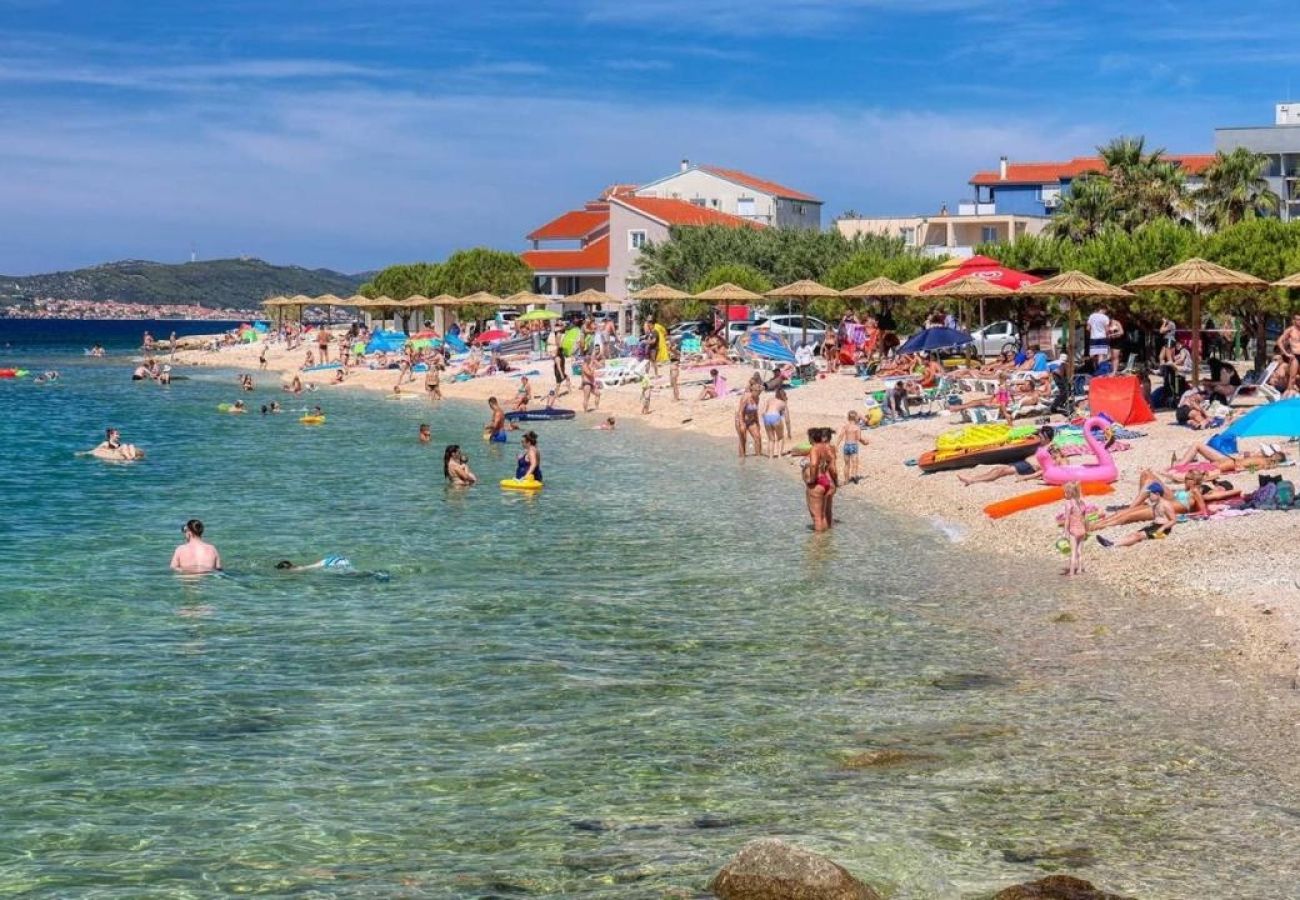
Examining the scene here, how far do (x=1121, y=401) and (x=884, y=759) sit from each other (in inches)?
666

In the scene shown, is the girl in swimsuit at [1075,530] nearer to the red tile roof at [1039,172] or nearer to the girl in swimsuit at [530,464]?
the girl in swimsuit at [530,464]

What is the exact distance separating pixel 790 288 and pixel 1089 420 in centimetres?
2057

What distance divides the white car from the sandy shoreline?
11.1 metres

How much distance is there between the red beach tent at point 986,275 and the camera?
3334cm

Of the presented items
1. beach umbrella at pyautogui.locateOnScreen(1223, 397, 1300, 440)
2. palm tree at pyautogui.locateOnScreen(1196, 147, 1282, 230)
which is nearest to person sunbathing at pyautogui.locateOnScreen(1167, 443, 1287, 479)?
beach umbrella at pyautogui.locateOnScreen(1223, 397, 1300, 440)

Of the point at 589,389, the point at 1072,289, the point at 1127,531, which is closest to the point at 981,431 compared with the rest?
the point at 1072,289

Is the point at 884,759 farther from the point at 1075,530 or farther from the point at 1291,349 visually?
the point at 1291,349

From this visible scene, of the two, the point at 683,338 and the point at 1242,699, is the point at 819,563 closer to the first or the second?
the point at 1242,699

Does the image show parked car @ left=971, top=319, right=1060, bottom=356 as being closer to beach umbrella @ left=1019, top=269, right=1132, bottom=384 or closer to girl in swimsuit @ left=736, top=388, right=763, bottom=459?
beach umbrella @ left=1019, top=269, right=1132, bottom=384

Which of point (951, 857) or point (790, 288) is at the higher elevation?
point (790, 288)

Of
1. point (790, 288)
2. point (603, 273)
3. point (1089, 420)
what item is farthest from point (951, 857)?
point (603, 273)

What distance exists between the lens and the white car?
1989 inches

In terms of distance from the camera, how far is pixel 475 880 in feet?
27.9

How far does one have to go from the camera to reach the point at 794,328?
53.6 metres
